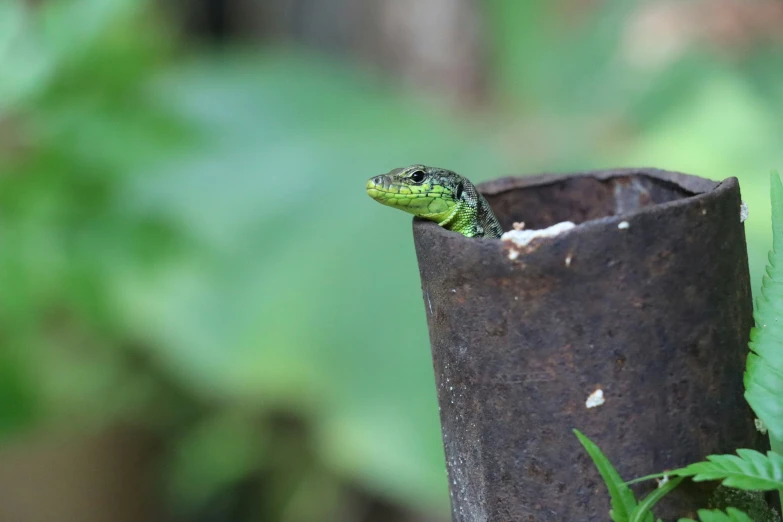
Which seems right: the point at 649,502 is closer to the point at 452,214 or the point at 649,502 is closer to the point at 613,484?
the point at 613,484

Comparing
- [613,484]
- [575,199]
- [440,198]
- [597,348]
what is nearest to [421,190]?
[440,198]

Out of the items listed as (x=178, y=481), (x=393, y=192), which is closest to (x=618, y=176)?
(x=393, y=192)

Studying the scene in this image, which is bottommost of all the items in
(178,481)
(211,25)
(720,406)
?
(720,406)

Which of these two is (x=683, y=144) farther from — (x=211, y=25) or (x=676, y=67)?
(x=211, y=25)

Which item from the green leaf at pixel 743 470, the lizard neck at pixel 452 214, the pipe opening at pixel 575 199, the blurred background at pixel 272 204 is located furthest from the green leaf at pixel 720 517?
the blurred background at pixel 272 204

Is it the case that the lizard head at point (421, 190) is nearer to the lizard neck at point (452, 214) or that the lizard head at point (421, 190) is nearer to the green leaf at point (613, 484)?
the lizard neck at point (452, 214)

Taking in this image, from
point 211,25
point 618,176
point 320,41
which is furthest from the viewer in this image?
point 211,25
